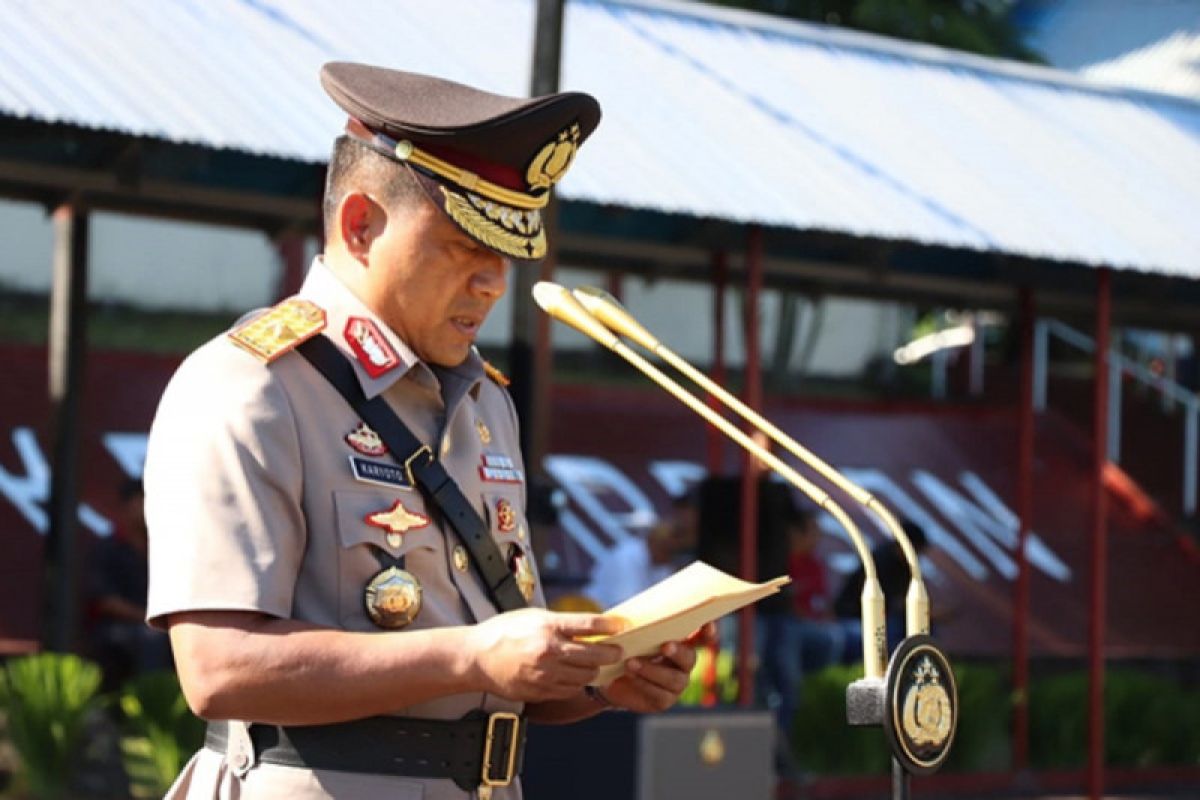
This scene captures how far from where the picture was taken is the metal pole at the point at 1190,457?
58.7ft

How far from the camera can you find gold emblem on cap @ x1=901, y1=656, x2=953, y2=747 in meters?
2.45

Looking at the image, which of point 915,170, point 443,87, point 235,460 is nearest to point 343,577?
point 235,460

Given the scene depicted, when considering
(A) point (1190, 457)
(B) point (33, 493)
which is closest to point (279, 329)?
(B) point (33, 493)

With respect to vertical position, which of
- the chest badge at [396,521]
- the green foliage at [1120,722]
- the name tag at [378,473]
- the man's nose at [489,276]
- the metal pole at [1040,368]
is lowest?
the green foliage at [1120,722]

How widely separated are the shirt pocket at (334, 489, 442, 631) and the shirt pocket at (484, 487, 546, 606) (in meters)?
0.15

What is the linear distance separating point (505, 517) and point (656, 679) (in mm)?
320

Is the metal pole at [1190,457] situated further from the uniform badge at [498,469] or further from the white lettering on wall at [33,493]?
the uniform badge at [498,469]

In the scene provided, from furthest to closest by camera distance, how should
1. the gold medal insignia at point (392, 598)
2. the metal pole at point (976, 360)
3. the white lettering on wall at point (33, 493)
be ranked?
the metal pole at point (976, 360)
the white lettering on wall at point (33, 493)
the gold medal insignia at point (392, 598)

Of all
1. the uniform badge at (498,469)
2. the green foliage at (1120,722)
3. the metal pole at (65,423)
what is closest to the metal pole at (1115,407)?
the green foliage at (1120,722)

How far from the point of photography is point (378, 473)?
255 cm

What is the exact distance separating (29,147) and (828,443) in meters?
8.67

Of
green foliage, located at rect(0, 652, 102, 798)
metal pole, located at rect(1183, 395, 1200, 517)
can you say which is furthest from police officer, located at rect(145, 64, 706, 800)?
metal pole, located at rect(1183, 395, 1200, 517)

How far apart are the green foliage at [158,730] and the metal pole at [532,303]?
7.26 ft

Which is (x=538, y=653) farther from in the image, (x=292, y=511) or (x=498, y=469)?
(x=498, y=469)
